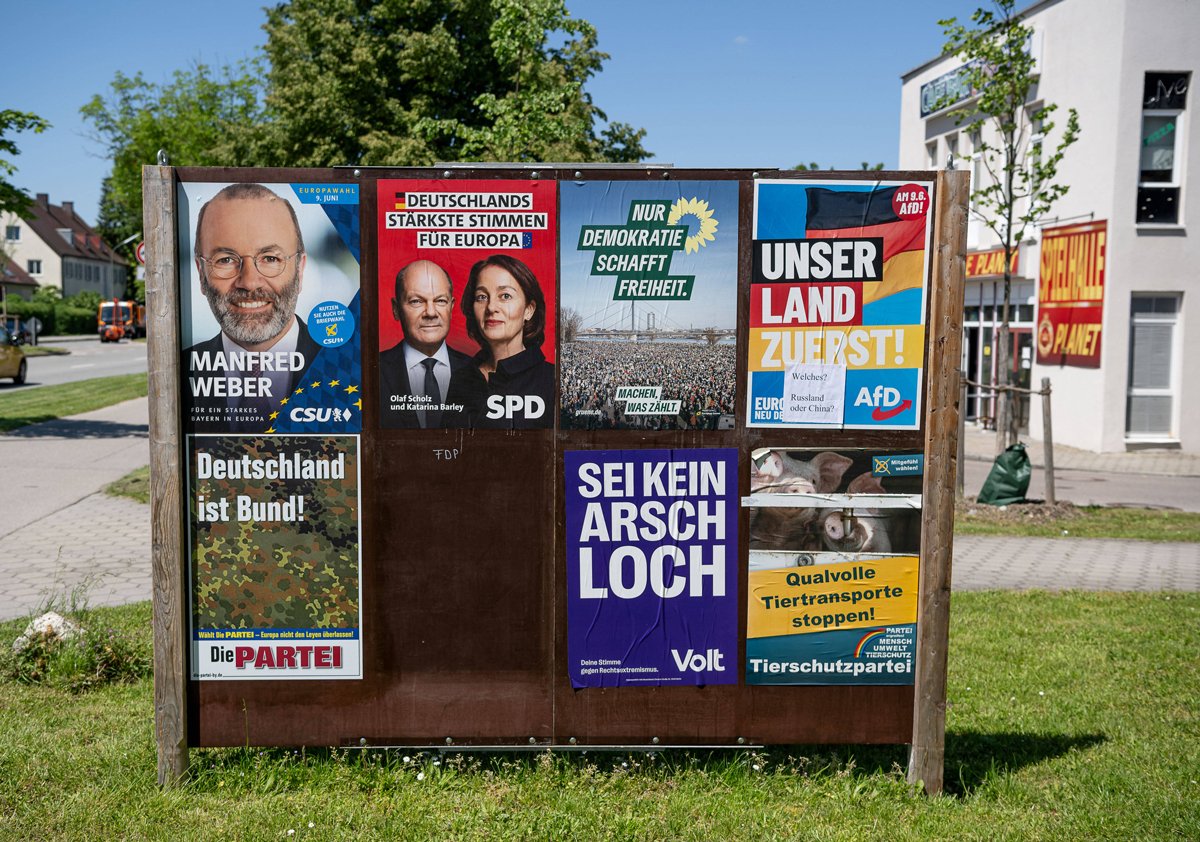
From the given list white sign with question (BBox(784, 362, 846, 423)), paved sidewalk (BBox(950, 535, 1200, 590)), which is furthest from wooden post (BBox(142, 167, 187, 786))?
paved sidewalk (BBox(950, 535, 1200, 590))

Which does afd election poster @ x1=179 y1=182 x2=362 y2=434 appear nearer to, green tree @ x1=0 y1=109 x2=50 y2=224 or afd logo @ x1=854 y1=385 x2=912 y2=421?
afd logo @ x1=854 y1=385 x2=912 y2=421

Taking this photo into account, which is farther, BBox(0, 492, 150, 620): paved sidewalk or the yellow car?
the yellow car

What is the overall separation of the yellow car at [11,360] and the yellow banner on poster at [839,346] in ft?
104

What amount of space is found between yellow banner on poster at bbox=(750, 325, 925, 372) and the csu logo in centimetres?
94

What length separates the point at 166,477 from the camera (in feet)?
15.6

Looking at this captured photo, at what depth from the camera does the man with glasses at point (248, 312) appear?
4730 millimetres

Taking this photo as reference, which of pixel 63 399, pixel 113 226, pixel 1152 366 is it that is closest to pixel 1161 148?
pixel 1152 366

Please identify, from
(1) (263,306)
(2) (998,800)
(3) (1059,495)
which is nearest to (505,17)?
(3) (1059,495)

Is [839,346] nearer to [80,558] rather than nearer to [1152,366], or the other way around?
[80,558]

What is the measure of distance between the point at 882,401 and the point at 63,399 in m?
26.6

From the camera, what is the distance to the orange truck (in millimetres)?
68125

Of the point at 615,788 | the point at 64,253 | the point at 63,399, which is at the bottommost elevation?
the point at 615,788

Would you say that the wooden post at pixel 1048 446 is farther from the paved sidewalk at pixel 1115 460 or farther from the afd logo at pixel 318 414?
the afd logo at pixel 318 414

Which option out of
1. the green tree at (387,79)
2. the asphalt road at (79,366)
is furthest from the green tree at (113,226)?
the green tree at (387,79)
